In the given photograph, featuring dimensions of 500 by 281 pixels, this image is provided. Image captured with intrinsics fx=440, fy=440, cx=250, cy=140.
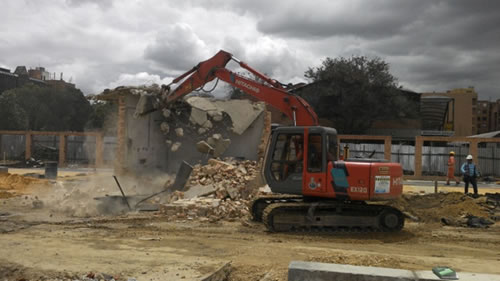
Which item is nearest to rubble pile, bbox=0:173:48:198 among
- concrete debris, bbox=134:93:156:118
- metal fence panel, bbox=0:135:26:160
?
concrete debris, bbox=134:93:156:118

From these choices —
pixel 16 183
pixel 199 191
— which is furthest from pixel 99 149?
pixel 199 191

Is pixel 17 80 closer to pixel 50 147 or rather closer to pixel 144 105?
pixel 50 147

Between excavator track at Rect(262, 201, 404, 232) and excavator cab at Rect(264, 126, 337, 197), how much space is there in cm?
39

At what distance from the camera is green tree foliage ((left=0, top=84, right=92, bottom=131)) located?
39.7 meters

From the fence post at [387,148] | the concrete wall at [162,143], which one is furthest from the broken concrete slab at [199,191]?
the fence post at [387,148]

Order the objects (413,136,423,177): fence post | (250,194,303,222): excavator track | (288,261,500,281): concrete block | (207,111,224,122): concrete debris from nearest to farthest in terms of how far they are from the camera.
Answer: (288,261,500,281): concrete block
(250,194,303,222): excavator track
(207,111,224,122): concrete debris
(413,136,423,177): fence post

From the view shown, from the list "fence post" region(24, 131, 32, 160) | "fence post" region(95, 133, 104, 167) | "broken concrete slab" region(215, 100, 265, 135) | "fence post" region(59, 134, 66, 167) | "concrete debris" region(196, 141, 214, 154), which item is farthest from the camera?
"fence post" region(24, 131, 32, 160)

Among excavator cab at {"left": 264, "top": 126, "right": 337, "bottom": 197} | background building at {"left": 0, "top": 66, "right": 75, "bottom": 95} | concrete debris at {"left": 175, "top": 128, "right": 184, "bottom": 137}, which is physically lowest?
excavator cab at {"left": 264, "top": 126, "right": 337, "bottom": 197}

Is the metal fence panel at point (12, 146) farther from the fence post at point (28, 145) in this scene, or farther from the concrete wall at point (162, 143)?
the concrete wall at point (162, 143)

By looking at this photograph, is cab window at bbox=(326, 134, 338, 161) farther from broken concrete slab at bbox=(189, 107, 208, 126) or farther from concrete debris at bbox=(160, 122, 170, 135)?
concrete debris at bbox=(160, 122, 170, 135)

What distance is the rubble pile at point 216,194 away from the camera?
1112 centimetres

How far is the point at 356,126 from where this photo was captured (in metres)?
37.6

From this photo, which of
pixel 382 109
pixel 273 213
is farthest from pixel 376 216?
pixel 382 109

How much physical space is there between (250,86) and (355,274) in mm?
8319
